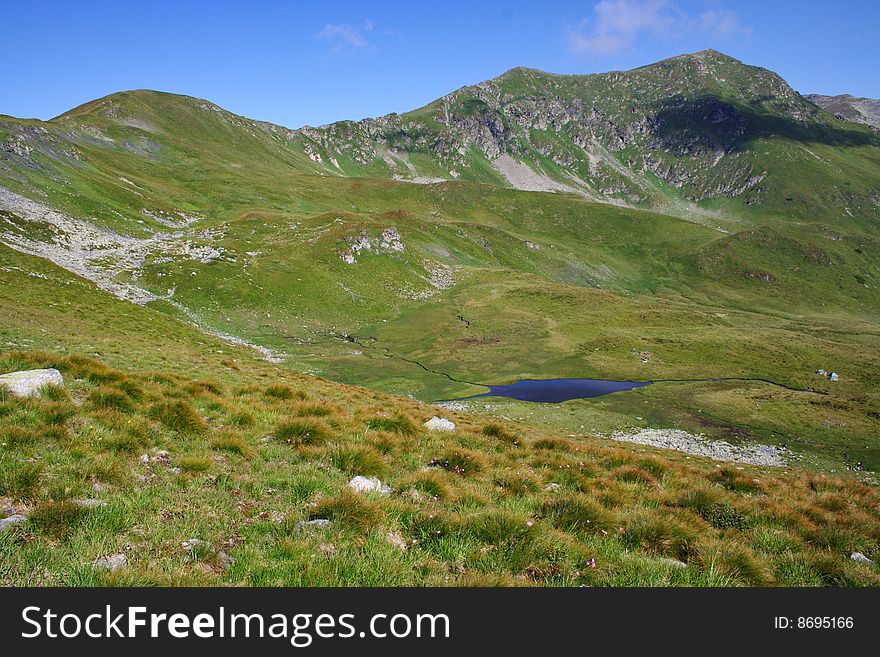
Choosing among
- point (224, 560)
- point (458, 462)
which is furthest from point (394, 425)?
point (224, 560)

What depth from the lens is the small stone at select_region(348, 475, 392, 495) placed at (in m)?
8.54

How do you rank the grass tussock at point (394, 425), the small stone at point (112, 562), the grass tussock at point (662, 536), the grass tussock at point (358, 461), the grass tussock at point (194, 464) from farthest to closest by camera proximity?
the grass tussock at point (394, 425) → the grass tussock at point (358, 461) → the grass tussock at point (194, 464) → the grass tussock at point (662, 536) → the small stone at point (112, 562)

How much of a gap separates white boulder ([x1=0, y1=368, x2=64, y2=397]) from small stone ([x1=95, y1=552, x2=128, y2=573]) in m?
7.32

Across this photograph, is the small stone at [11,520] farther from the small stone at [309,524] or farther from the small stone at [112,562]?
the small stone at [309,524]

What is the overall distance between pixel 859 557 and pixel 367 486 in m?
9.87

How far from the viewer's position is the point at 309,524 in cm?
692

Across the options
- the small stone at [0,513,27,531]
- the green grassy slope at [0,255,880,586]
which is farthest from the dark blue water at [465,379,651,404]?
the small stone at [0,513,27,531]

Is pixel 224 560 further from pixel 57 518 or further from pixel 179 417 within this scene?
pixel 179 417

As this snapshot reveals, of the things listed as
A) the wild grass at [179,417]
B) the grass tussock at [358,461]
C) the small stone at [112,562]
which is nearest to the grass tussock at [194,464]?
the wild grass at [179,417]

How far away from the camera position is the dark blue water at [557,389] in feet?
210

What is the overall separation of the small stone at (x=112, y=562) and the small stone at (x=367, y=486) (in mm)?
3714

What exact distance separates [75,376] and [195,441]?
5.84 meters

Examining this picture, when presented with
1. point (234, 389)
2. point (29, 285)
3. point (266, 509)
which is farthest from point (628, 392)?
point (29, 285)

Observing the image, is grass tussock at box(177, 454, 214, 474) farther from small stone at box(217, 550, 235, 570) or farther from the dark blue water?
the dark blue water
